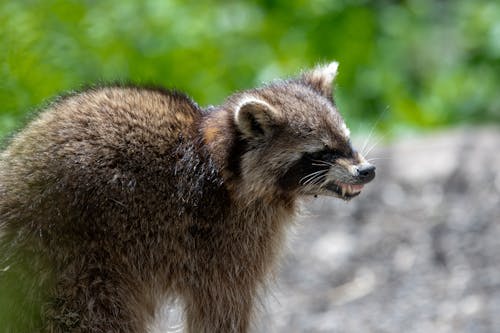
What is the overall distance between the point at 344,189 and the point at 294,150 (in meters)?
0.34

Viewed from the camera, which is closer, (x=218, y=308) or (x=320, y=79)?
(x=218, y=308)

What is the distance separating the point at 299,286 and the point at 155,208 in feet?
10.3

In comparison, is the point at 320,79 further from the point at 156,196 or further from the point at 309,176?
the point at 156,196

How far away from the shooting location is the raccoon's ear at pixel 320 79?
6105 millimetres

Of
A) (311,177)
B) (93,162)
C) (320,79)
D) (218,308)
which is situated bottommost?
(218,308)

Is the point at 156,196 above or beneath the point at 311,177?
beneath

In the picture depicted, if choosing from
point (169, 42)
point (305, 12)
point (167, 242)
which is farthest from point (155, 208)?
point (305, 12)

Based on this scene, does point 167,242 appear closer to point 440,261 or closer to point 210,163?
point 210,163

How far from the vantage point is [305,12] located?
42.3ft

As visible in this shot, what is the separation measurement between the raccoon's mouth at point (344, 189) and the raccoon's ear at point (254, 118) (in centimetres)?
43

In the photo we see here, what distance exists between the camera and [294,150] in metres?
5.71

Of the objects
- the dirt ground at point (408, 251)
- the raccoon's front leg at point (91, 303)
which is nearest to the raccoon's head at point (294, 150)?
the raccoon's front leg at point (91, 303)

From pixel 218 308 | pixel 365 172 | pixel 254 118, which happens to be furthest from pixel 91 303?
pixel 365 172

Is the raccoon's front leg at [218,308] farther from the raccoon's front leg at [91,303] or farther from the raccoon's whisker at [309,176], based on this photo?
the raccoon's whisker at [309,176]
